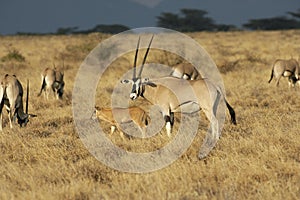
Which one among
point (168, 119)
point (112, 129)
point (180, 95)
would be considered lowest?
point (112, 129)

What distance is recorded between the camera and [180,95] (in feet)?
25.8

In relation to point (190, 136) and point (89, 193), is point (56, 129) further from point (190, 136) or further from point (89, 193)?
point (89, 193)

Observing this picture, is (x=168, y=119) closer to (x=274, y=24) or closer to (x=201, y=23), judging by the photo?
(x=274, y=24)

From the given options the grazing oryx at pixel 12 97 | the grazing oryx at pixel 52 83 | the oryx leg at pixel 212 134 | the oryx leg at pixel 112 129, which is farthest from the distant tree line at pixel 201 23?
the oryx leg at pixel 212 134

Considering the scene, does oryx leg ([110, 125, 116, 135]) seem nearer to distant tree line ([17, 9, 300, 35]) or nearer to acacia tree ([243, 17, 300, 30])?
distant tree line ([17, 9, 300, 35])

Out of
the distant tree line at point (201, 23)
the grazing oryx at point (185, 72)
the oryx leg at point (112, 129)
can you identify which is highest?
the distant tree line at point (201, 23)

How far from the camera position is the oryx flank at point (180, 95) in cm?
764

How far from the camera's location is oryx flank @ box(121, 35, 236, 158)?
25.1 ft

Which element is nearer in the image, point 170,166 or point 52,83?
point 170,166

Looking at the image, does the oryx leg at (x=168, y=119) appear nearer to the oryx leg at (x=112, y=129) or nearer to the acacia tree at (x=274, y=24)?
the oryx leg at (x=112, y=129)

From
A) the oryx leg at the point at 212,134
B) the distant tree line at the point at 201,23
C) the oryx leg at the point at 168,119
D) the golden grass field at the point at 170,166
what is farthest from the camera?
the distant tree line at the point at 201,23

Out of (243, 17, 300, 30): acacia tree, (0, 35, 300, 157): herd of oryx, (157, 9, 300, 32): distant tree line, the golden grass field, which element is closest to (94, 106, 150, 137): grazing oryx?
(0, 35, 300, 157): herd of oryx

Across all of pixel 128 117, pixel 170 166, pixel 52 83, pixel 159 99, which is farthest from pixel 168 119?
pixel 52 83

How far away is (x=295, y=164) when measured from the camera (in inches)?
218
